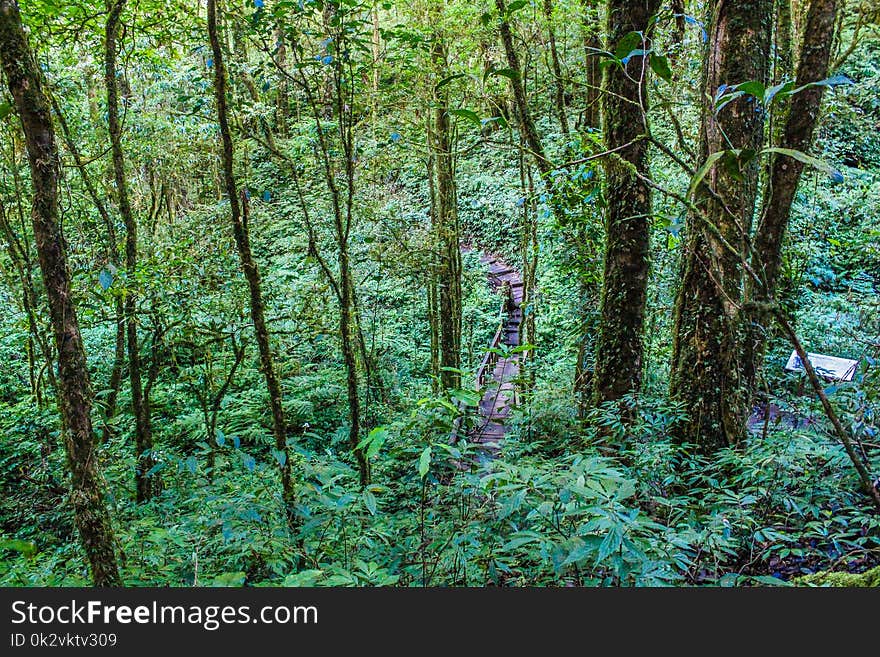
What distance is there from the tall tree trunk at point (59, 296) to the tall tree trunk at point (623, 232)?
420 centimetres

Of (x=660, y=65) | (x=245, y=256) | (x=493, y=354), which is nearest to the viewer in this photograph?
(x=660, y=65)

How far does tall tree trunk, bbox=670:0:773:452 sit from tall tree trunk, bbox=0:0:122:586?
4471 millimetres

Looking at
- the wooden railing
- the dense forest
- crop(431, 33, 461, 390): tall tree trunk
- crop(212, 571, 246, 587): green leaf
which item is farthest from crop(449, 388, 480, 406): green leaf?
the wooden railing

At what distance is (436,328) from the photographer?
35.0ft

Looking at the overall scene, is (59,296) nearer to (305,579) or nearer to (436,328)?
(305,579)

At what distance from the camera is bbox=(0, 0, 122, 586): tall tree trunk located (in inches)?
131

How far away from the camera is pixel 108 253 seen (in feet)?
24.2

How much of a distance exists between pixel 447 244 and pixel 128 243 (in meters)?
5.19

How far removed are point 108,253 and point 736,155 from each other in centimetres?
759

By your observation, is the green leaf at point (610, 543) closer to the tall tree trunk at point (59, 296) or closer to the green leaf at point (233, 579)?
the green leaf at point (233, 579)

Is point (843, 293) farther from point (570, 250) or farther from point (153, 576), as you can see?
point (153, 576)

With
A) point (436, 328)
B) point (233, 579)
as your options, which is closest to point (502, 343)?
point (436, 328)

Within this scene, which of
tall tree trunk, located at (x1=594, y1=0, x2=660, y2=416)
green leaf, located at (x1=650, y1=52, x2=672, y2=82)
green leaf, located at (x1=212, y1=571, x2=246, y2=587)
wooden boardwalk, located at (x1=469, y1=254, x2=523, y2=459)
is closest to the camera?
green leaf, located at (x1=650, y1=52, x2=672, y2=82)

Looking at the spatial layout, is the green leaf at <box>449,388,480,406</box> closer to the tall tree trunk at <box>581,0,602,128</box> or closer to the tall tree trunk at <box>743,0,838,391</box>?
the tall tree trunk at <box>743,0,838,391</box>
